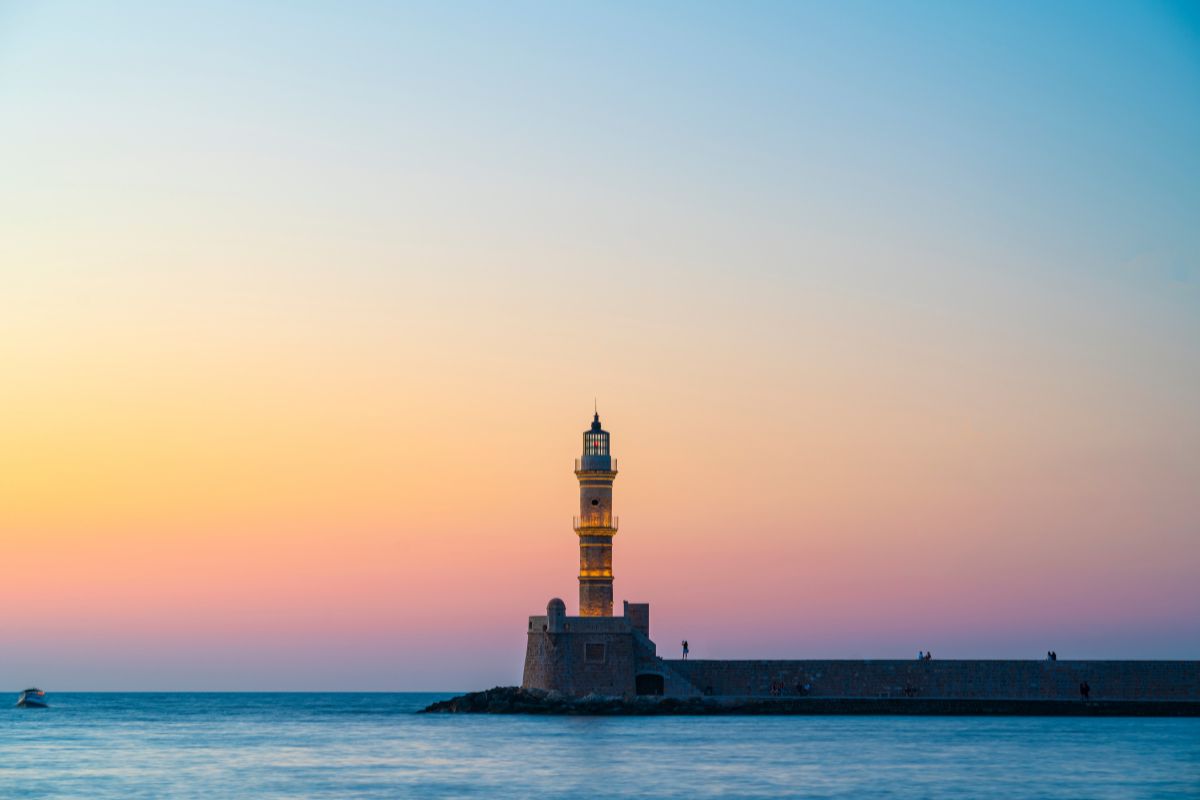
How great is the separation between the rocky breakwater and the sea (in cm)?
48

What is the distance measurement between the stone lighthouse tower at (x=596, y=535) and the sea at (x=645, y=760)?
4.31m

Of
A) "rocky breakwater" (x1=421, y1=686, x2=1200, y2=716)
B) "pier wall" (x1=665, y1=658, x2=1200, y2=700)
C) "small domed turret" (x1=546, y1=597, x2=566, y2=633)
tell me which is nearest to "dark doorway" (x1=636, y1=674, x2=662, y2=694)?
"rocky breakwater" (x1=421, y1=686, x2=1200, y2=716)

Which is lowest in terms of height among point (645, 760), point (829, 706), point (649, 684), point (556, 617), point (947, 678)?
point (645, 760)

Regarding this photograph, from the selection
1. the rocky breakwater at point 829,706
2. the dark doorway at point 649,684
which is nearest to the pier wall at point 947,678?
the rocky breakwater at point 829,706

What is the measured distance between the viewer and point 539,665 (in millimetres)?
57562

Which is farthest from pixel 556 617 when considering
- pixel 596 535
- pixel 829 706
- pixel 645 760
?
pixel 645 760

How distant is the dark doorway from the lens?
189 ft

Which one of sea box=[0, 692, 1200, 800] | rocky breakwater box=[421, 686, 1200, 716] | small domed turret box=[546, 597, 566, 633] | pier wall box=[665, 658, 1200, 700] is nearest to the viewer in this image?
sea box=[0, 692, 1200, 800]

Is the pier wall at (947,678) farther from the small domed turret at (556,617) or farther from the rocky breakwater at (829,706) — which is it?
the small domed turret at (556,617)

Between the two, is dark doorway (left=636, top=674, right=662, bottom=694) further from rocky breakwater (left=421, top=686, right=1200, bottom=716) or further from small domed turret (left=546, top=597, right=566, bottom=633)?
small domed turret (left=546, top=597, right=566, bottom=633)

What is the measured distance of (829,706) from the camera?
57.1 metres

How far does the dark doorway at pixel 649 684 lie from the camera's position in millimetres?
57469

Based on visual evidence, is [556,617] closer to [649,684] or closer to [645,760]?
[649,684]

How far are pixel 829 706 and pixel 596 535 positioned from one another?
10.6 meters
